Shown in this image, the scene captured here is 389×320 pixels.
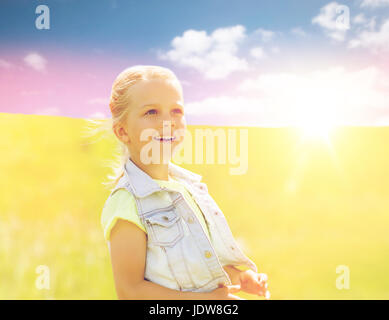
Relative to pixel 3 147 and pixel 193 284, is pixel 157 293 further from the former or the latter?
pixel 3 147

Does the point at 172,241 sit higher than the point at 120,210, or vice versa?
the point at 120,210

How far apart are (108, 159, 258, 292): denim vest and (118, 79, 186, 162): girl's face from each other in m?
0.13

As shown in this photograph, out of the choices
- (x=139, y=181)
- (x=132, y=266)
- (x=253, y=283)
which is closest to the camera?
(x=132, y=266)

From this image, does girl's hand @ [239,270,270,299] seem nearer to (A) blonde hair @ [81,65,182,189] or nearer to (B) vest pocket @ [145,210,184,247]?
(B) vest pocket @ [145,210,184,247]

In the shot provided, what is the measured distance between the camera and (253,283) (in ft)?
5.08

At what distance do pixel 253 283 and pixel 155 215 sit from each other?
1.92 feet

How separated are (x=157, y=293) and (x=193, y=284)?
0.15 m

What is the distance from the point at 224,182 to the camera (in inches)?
121

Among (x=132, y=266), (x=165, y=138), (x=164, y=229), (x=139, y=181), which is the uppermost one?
(x=165, y=138)

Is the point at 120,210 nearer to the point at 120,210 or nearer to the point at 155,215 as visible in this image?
the point at 120,210

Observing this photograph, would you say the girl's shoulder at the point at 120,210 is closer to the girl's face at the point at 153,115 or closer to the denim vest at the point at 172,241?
the denim vest at the point at 172,241

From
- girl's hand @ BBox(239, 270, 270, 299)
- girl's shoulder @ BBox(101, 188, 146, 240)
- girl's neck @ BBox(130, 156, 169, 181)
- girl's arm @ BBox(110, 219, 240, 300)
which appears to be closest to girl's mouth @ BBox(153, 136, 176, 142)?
girl's neck @ BBox(130, 156, 169, 181)

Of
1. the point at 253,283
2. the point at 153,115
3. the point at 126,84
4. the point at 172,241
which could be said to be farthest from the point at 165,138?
the point at 253,283
